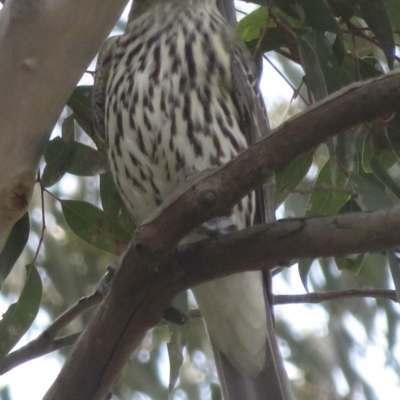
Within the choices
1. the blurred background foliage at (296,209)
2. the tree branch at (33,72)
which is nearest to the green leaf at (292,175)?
the blurred background foliage at (296,209)

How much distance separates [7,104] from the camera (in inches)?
43.9

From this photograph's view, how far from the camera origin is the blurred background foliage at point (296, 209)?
1.40 metres

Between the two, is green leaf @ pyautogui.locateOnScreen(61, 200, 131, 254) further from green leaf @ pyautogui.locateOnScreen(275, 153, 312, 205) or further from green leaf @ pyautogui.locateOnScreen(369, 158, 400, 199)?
green leaf @ pyautogui.locateOnScreen(369, 158, 400, 199)

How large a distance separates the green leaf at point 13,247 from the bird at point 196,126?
0.70 feet

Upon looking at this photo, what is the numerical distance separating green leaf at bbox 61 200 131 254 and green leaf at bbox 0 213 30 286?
0.51 feet

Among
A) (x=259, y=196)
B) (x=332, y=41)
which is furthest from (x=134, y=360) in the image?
(x=332, y=41)

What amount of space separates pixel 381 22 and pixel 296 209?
2.71 ft

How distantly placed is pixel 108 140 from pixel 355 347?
1194mm

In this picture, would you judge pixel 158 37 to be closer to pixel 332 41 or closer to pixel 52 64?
pixel 332 41

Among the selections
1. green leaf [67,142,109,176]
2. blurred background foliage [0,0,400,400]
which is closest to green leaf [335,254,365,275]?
blurred background foliage [0,0,400,400]

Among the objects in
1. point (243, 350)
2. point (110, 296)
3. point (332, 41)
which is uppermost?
point (332, 41)

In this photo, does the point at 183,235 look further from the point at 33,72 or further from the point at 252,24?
the point at 252,24

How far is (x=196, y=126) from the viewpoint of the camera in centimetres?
149

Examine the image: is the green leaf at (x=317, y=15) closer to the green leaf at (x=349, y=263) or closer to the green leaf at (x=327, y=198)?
the green leaf at (x=327, y=198)
